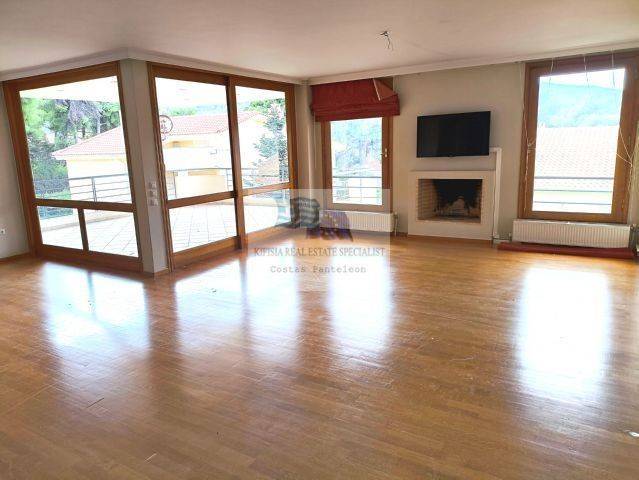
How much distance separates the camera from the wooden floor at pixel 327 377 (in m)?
2.18

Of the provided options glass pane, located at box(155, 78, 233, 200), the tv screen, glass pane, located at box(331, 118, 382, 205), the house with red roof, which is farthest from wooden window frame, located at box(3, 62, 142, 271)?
the tv screen

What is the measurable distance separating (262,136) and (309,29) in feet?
10.3

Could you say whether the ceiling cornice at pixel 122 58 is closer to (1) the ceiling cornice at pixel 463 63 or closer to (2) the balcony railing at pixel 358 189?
(1) the ceiling cornice at pixel 463 63

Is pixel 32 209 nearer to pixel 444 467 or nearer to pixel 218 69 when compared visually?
pixel 218 69

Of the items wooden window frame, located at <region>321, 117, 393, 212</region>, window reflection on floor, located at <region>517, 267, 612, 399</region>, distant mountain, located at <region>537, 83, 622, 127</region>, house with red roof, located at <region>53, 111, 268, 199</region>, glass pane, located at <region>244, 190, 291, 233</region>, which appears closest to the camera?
window reflection on floor, located at <region>517, 267, 612, 399</region>

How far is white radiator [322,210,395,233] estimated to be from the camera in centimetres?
719

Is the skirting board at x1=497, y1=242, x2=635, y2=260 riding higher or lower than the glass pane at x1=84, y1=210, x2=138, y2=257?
lower

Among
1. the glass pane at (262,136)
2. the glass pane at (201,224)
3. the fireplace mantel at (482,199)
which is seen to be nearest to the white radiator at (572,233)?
the fireplace mantel at (482,199)

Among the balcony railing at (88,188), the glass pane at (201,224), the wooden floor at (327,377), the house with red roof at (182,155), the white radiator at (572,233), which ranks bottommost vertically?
the wooden floor at (327,377)

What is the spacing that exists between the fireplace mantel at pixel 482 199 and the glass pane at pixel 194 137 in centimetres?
285

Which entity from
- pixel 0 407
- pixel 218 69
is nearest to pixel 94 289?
pixel 0 407

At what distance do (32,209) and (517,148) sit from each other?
6.91m

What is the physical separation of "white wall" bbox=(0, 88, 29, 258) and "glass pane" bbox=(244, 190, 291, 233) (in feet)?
10.6

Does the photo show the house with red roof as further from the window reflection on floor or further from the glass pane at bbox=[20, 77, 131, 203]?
the window reflection on floor
